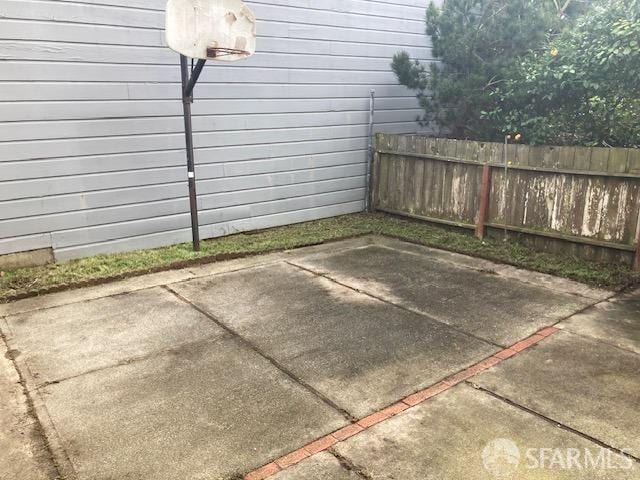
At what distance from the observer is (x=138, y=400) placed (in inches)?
134

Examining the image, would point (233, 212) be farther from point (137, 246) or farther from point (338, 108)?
point (338, 108)

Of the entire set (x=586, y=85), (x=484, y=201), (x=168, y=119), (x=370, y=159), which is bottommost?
(x=484, y=201)

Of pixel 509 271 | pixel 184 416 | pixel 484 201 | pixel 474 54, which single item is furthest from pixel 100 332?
pixel 474 54

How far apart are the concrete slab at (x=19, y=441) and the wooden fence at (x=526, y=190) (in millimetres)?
5859

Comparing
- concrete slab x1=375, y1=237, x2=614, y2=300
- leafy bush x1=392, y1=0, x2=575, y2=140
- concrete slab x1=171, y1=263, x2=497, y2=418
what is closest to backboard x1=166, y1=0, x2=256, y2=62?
concrete slab x1=171, y1=263, x2=497, y2=418

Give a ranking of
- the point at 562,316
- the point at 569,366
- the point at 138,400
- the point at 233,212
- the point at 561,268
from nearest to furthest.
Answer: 1. the point at 138,400
2. the point at 569,366
3. the point at 562,316
4. the point at 561,268
5. the point at 233,212

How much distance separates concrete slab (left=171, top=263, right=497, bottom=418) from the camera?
363 centimetres

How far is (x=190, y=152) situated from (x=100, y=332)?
2576 millimetres

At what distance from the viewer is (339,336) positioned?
14.3 ft

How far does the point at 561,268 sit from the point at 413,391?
341 centimetres

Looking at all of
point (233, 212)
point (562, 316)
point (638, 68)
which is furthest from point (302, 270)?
point (638, 68)

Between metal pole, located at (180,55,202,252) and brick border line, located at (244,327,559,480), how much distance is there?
3952 millimetres

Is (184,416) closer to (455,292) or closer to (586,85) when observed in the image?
(455,292)

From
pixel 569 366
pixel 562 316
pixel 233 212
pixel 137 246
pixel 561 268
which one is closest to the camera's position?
pixel 569 366
